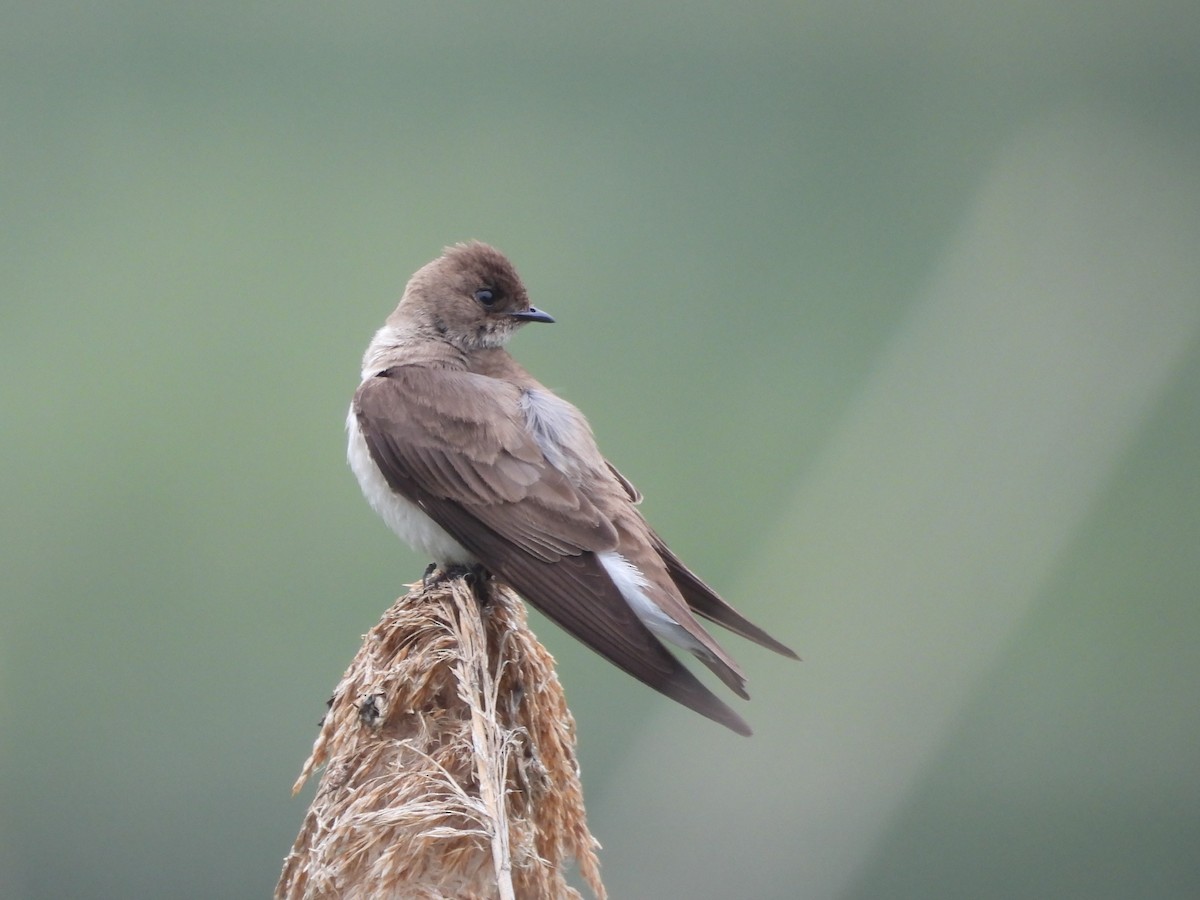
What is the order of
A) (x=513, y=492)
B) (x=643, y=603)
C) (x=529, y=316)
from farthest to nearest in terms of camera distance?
(x=529, y=316) → (x=513, y=492) → (x=643, y=603)

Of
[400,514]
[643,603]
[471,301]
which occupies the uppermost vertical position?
[471,301]

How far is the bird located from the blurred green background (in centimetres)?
292

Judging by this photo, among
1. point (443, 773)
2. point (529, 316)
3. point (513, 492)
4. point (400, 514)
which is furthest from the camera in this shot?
point (529, 316)

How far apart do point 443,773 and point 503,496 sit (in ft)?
5.64

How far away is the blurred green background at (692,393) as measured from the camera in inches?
341

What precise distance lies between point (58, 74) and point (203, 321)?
11.9 feet

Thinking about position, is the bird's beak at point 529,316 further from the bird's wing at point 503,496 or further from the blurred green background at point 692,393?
the blurred green background at point 692,393

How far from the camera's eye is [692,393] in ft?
37.1

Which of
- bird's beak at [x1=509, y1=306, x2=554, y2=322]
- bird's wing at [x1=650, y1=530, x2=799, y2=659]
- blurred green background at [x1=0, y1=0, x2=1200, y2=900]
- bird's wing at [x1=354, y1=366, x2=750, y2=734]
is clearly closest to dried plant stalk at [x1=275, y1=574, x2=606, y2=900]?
bird's wing at [x1=354, y1=366, x2=750, y2=734]

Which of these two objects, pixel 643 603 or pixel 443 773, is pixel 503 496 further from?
pixel 443 773

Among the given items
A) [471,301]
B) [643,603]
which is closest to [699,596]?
[643,603]

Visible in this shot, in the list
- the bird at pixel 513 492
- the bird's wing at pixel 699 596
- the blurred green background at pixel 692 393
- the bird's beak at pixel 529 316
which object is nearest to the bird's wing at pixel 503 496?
the bird at pixel 513 492

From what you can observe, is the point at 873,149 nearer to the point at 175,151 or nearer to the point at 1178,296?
the point at 1178,296

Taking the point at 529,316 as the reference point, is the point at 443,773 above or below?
below
